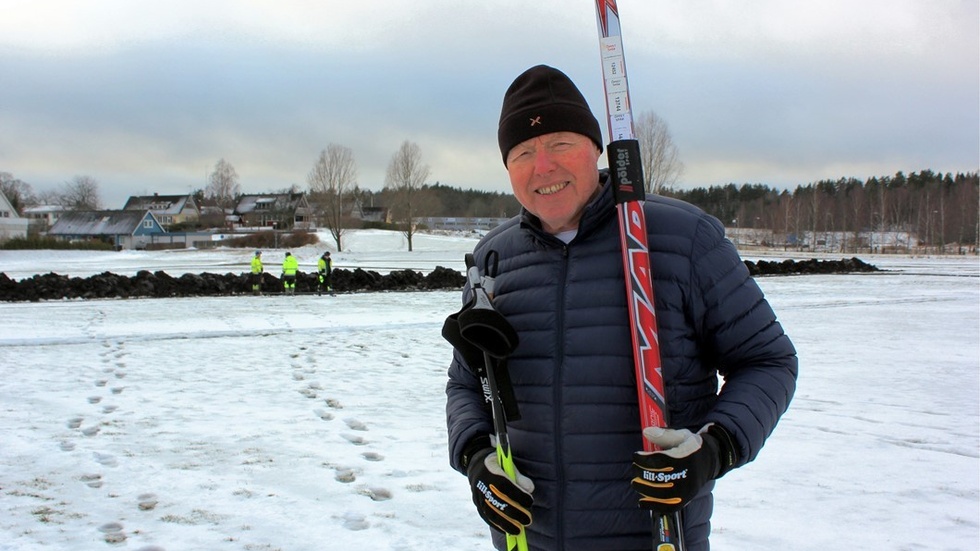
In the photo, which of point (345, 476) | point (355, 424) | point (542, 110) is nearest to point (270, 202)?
point (355, 424)

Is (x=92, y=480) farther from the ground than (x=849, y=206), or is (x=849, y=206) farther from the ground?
(x=849, y=206)

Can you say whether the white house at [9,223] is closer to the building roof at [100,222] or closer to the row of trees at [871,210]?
the building roof at [100,222]

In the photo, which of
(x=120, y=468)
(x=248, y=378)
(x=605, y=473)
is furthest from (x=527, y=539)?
(x=248, y=378)

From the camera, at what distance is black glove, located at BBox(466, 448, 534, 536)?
176 cm

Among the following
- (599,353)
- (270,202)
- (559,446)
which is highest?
(270,202)

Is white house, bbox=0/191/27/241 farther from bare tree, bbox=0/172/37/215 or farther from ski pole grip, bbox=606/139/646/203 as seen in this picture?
Result: ski pole grip, bbox=606/139/646/203

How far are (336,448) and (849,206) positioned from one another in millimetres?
108556

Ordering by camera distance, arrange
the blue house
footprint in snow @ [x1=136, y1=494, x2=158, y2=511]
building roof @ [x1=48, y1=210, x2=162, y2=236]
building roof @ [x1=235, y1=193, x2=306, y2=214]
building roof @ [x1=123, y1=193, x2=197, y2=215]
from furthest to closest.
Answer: building roof @ [x1=123, y1=193, x2=197, y2=215], building roof @ [x1=235, y1=193, x2=306, y2=214], building roof @ [x1=48, y1=210, x2=162, y2=236], the blue house, footprint in snow @ [x1=136, y1=494, x2=158, y2=511]

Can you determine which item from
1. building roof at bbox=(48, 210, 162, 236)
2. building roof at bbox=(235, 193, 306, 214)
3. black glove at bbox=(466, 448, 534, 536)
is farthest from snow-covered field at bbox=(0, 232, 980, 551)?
building roof at bbox=(235, 193, 306, 214)

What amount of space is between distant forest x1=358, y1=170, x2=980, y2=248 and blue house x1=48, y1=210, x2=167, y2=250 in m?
32.0

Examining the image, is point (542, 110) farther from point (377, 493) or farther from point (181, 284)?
point (181, 284)

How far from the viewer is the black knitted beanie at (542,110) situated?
1.80 m

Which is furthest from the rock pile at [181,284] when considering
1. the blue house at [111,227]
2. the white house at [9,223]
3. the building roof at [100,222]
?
the building roof at [100,222]

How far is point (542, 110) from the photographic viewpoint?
71.3 inches
